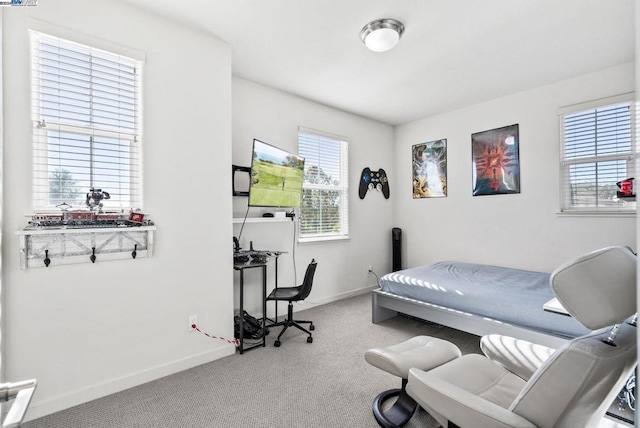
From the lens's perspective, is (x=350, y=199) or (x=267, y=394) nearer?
(x=267, y=394)

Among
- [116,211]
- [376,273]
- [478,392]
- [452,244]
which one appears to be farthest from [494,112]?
[116,211]

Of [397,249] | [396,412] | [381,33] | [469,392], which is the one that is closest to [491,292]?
[396,412]

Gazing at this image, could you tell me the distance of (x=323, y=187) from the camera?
14.4 feet

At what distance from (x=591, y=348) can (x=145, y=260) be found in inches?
105

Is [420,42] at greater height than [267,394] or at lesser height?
greater

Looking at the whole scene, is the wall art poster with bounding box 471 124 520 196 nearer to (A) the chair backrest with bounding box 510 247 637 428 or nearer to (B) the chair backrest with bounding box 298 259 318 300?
(B) the chair backrest with bounding box 298 259 318 300

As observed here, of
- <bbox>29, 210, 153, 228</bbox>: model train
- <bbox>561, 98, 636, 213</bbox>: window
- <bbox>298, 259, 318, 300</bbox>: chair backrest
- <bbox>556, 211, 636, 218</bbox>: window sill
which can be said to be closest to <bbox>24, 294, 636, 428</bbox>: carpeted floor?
<bbox>298, 259, 318, 300</bbox>: chair backrest

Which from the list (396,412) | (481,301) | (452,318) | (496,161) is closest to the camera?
(396,412)

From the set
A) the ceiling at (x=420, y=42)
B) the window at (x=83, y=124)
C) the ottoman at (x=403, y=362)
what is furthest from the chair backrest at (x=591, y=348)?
the window at (x=83, y=124)

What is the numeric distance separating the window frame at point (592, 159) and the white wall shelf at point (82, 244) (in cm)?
442

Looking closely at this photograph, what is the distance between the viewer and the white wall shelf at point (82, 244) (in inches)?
76.7

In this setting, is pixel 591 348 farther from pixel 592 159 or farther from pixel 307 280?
pixel 592 159

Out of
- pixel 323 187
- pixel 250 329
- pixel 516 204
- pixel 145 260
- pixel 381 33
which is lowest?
pixel 250 329

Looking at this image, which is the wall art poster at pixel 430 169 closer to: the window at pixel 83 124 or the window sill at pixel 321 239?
the window sill at pixel 321 239
